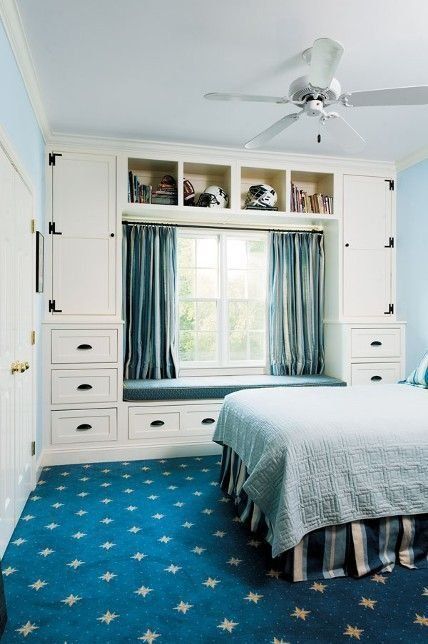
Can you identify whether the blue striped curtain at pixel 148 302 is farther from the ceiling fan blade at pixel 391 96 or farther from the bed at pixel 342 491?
the ceiling fan blade at pixel 391 96

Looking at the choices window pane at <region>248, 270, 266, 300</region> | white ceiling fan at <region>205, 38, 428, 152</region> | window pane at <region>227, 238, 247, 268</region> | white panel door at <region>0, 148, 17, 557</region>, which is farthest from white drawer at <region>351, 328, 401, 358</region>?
white panel door at <region>0, 148, 17, 557</region>

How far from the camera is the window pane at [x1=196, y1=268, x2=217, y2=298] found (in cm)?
442

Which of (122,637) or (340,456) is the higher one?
(340,456)

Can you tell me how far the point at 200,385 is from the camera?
386cm

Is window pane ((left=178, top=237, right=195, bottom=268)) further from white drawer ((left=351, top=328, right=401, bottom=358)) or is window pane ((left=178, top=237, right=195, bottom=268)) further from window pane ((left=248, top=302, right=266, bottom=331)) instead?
white drawer ((left=351, top=328, right=401, bottom=358))

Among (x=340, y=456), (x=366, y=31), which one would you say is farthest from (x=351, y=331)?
(x=366, y=31)

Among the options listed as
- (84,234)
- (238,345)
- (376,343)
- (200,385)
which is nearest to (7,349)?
(84,234)

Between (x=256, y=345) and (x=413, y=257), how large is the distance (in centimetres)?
166

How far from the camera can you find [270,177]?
173 inches

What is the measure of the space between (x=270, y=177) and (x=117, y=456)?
2889 millimetres

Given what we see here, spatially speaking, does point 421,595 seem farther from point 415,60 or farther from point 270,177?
point 270,177

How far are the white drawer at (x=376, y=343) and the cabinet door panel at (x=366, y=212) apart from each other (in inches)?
31.4

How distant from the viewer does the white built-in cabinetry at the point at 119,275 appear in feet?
12.0

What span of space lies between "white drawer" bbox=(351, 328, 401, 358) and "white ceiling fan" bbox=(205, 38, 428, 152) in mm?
1935
